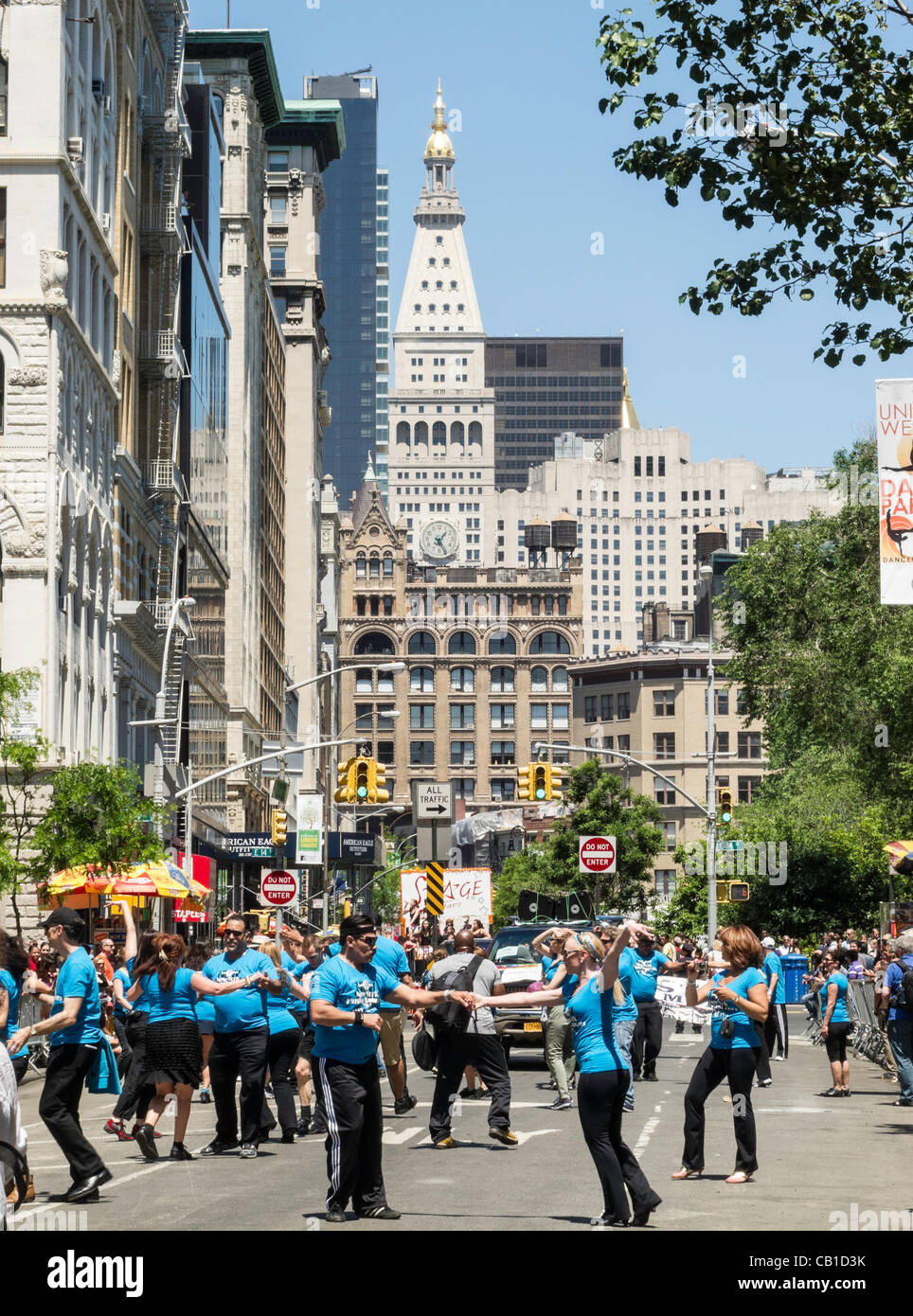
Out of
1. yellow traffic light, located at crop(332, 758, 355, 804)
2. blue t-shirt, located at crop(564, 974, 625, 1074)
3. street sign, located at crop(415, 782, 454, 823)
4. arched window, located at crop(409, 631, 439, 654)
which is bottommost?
blue t-shirt, located at crop(564, 974, 625, 1074)

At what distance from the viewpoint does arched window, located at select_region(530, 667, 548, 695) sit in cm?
A: 19238

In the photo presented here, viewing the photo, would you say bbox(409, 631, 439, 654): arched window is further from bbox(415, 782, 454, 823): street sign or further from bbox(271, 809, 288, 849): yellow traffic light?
bbox(415, 782, 454, 823): street sign

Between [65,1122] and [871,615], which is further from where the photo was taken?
[871,615]

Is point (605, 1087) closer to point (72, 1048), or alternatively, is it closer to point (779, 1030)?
point (72, 1048)

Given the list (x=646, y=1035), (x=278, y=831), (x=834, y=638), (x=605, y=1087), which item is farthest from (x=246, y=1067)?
(x=834, y=638)

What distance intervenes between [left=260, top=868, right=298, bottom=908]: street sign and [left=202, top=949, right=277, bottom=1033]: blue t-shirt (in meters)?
24.3

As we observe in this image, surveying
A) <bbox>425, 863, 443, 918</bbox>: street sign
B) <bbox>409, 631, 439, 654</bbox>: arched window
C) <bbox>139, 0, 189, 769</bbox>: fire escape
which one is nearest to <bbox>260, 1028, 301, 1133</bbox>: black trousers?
<bbox>425, 863, 443, 918</bbox>: street sign

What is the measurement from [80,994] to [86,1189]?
1363 millimetres

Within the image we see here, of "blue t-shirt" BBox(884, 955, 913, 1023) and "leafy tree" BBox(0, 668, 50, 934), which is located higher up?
"leafy tree" BBox(0, 668, 50, 934)

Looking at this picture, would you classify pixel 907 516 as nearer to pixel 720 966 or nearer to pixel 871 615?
pixel 720 966

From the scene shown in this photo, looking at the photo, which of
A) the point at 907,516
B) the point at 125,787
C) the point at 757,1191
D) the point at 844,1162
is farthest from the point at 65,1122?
the point at 125,787

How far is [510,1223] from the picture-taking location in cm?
1287

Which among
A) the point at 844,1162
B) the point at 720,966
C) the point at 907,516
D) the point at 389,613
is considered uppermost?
the point at 389,613
